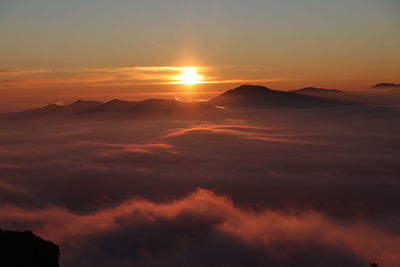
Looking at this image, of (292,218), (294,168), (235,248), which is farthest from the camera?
(294,168)

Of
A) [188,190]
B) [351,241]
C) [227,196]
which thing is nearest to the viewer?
[351,241]

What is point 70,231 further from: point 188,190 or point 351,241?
point 351,241

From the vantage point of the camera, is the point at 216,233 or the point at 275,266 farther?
the point at 216,233

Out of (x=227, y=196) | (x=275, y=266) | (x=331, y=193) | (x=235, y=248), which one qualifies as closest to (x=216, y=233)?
(x=235, y=248)

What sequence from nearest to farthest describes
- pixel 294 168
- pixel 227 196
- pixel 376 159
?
pixel 227 196 → pixel 294 168 → pixel 376 159

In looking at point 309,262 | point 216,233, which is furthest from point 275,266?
point 216,233

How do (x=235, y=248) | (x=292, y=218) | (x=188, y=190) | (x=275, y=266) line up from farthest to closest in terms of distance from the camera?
(x=188, y=190) → (x=292, y=218) → (x=235, y=248) → (x=275, y=266)
